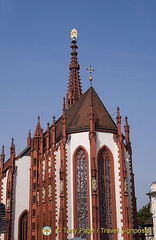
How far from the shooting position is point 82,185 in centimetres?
3278

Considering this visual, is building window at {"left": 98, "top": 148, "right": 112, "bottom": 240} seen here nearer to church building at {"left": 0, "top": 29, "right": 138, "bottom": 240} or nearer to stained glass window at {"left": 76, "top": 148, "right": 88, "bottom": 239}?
church building at {"left": 0, "top": 29, "right": 138, "bottom": 240}

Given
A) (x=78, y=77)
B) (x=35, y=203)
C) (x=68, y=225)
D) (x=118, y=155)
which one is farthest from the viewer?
(x=78, y=77)

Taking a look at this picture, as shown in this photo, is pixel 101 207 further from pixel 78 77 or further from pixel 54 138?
pixel 78 77

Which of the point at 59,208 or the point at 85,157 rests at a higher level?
the point at 85,157

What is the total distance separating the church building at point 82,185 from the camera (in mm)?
31469

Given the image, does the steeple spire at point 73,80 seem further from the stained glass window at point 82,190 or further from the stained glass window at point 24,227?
the stained glass window at point 82,190

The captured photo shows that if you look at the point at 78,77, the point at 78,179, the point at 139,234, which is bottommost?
the point at 139,234

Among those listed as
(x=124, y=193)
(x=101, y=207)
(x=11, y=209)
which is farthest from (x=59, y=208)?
(x=11, y=209)

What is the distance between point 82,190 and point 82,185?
44cm

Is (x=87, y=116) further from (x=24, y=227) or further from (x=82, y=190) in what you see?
(x=24, y=227)

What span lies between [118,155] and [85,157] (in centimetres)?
304

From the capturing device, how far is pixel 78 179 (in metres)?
33.1

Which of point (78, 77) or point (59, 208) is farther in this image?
point (78, 77)

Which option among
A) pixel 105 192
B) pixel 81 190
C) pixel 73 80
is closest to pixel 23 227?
pixel 81 190
